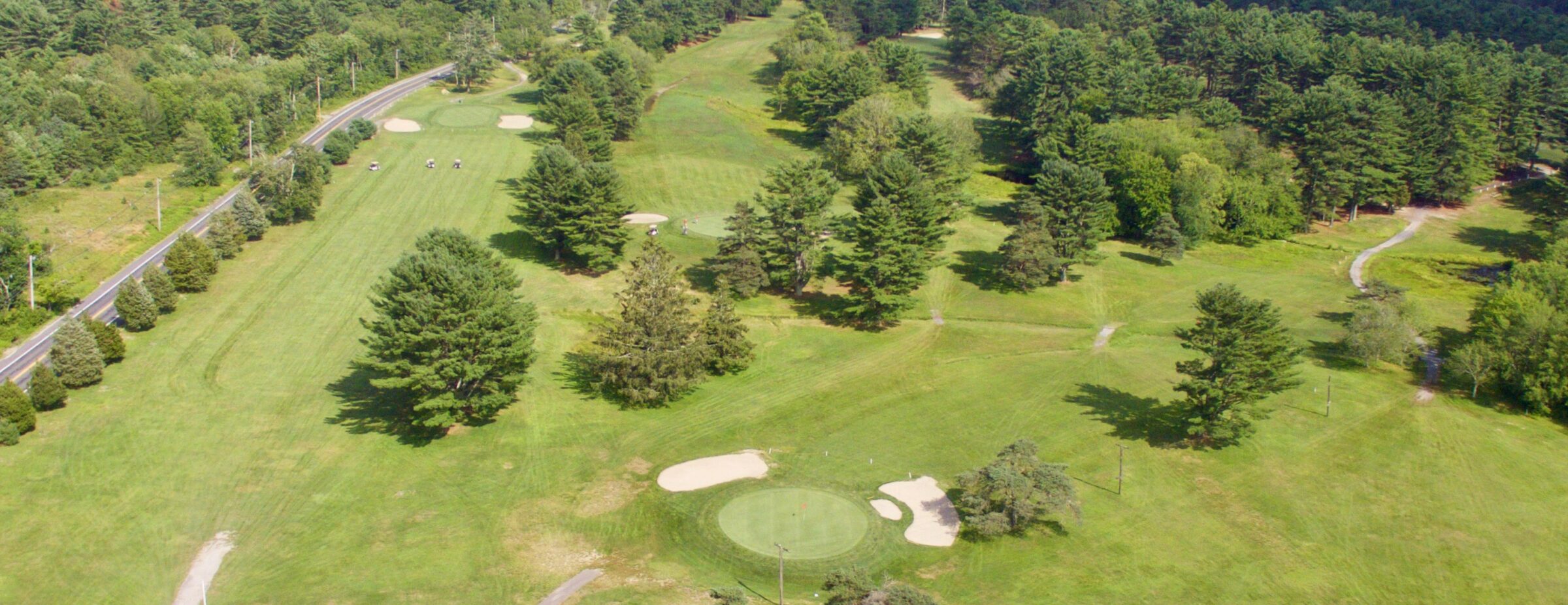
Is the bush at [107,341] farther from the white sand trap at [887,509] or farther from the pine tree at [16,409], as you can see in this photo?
the white sand trap at [887,509]

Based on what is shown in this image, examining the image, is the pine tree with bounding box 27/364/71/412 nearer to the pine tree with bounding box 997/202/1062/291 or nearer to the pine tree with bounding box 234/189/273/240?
the pine tree with bounding box 234/189/273/240

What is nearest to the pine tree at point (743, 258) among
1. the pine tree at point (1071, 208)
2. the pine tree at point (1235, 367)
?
the pine tree at point (1071, 208)

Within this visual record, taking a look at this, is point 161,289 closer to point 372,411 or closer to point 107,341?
point 107,341

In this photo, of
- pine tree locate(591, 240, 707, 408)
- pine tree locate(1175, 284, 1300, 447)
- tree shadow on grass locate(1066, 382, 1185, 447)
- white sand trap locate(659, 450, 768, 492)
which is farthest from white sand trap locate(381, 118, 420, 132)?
pine tree locate(1175, 284, 1300, 447)

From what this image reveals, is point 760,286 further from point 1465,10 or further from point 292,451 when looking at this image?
point 1465,10

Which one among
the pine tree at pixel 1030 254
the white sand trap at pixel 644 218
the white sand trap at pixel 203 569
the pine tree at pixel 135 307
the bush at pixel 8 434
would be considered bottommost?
the white sand trap at pixel 203 569

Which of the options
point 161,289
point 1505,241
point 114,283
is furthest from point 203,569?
point 1505,241
